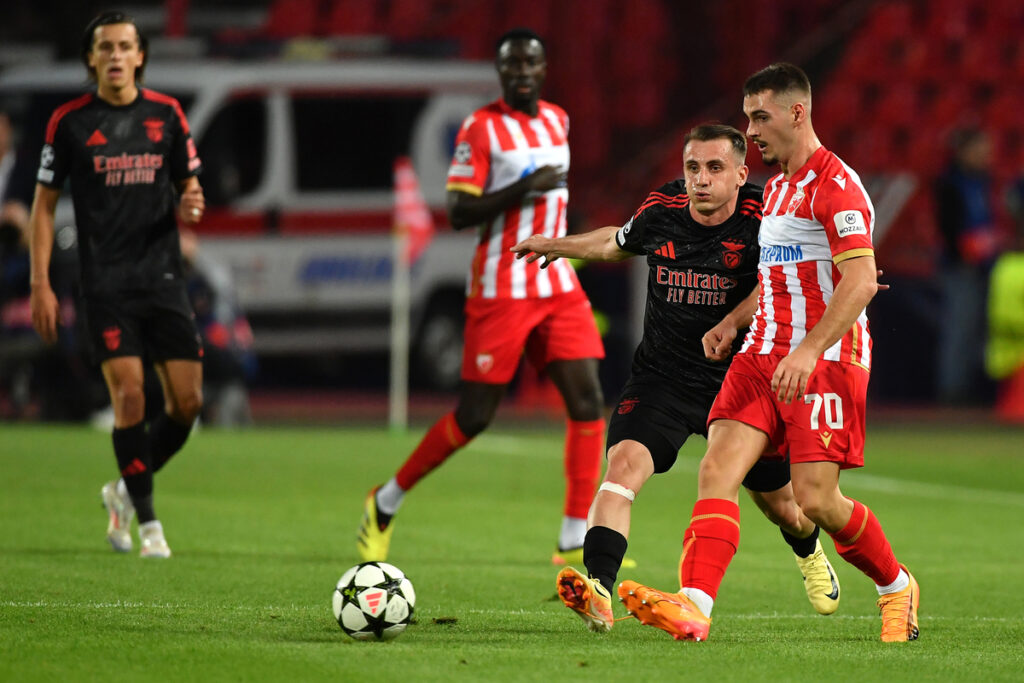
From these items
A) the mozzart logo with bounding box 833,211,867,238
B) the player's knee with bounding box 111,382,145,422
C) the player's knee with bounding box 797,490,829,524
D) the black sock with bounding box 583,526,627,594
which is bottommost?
the black sock with bounding box 583,526,627,594

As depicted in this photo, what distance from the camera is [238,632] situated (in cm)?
554

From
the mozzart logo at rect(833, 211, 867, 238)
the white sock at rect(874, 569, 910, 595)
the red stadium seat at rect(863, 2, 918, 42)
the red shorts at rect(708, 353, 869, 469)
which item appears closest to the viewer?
the mozzart logo at rect(833, 211, 867, 238)

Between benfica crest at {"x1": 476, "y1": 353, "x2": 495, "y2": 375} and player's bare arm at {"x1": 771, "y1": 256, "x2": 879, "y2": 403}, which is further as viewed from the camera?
benfica crest at {"x1": 476, "y1": 353, "x2": 495, "y2": 375}

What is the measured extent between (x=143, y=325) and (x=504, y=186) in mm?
1778

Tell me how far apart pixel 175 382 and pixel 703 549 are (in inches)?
126

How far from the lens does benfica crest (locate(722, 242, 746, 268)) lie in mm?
6004

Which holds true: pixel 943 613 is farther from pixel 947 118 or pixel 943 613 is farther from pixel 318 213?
pixel 947 118

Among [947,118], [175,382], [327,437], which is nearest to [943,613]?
[175,382]

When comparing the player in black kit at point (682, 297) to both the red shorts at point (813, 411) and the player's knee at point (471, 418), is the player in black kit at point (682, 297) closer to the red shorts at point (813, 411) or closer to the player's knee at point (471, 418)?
the red shorts at point (813, 411)

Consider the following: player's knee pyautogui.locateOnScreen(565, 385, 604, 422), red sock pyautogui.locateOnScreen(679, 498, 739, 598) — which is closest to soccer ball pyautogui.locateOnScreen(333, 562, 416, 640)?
red sock pyautogui.locateOnScreen(679, 498, 739, 598)

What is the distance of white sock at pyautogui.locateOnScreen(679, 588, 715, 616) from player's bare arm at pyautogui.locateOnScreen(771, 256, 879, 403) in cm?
70

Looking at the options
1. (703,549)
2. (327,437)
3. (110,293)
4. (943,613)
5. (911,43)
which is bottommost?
(327,437)

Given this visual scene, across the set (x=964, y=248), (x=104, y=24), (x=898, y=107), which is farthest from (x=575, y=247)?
A: (x=898, y=107)

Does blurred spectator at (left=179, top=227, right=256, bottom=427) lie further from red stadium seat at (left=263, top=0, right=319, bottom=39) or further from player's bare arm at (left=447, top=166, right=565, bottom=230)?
red stadium seat at (left=263, top=0, right=319, bottom=39)
